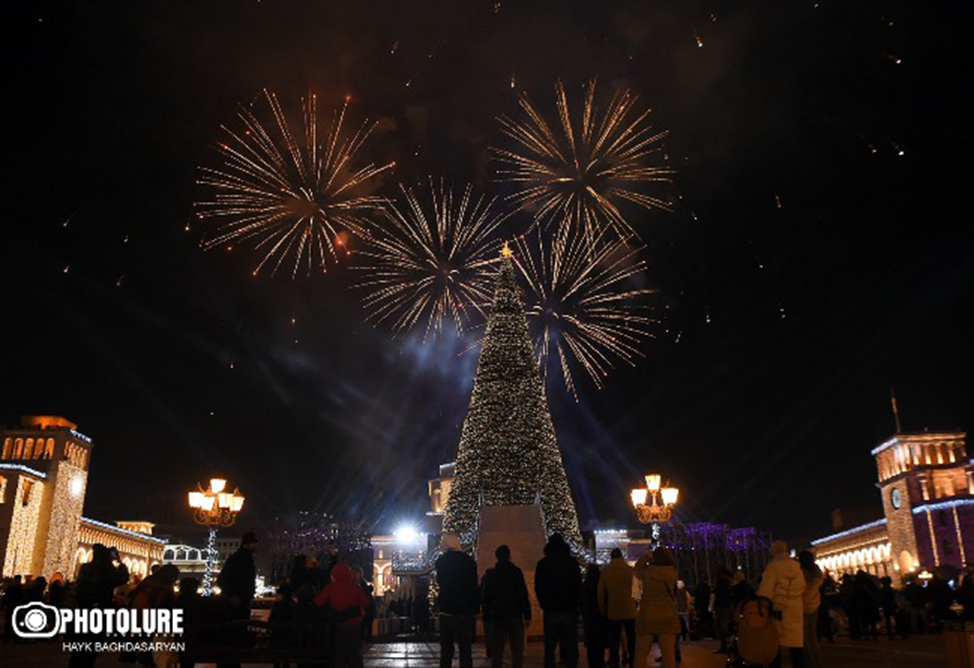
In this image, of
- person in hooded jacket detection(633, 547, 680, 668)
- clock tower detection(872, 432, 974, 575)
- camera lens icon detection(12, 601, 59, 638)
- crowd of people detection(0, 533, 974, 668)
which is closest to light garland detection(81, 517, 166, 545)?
camera lens icon detection(12, 601, 59, 638)

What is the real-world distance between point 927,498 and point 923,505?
252cm

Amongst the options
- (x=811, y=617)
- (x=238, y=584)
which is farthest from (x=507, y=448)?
(x=238, y=584)

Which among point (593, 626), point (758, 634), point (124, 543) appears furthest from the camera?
point (124, 543)

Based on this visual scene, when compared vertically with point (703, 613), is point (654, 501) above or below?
above

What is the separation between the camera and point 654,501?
19.2 m

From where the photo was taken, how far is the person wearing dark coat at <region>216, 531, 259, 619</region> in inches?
314

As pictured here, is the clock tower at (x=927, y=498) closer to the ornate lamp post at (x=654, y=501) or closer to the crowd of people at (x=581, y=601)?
the ornate lamp post at (x=654, y=501)

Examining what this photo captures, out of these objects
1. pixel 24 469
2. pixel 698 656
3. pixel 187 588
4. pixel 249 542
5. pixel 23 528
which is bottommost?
pixel 698 656

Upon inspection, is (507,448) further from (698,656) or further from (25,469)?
(25,469)

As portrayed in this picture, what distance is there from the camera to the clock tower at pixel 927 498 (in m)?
72.5

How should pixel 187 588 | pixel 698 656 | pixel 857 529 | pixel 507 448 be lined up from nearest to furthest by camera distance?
pixel 187 588 → pixel 698 656 → pixel 507 448 → pixel 857 529

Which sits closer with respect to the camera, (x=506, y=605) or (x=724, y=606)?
(x=506, y=605)

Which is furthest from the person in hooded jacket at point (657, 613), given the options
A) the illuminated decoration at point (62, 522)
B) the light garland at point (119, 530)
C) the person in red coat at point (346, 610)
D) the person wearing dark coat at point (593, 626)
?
the light garland at point (119, 530)

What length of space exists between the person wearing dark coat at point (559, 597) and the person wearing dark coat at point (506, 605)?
0.83 feet
